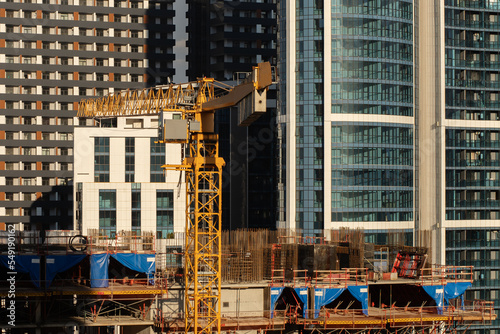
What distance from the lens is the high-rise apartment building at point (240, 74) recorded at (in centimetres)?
15488

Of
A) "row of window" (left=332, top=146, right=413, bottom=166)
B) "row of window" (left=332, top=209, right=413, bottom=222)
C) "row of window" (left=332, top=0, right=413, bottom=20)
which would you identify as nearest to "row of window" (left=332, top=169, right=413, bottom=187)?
"row of window" (left=332, top=146, right=413, bottom=166)

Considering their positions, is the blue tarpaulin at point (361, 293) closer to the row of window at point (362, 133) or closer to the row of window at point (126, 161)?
the row of window at point (362, 133)

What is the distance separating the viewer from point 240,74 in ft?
608

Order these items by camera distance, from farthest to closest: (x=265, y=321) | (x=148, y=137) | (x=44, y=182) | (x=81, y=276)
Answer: (x=44, y=182) < (x=148, y=137) < (x=81, y=276) < (x=265, y=321)

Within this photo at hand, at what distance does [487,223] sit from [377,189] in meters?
20.5

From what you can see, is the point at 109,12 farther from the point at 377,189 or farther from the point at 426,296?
the point at 426,296

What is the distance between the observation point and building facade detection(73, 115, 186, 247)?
127m

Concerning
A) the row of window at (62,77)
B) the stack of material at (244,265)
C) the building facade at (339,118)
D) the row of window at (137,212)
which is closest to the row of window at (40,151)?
the row of window at (62,77)

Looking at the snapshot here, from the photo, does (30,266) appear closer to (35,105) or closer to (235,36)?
(35,105)

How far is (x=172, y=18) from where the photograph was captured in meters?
191

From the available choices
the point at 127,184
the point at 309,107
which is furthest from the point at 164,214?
the point at 309,107

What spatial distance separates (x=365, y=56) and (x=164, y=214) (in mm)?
38278

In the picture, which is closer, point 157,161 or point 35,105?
point 157,161

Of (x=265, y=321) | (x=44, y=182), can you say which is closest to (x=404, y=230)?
(x=265, y=321)
